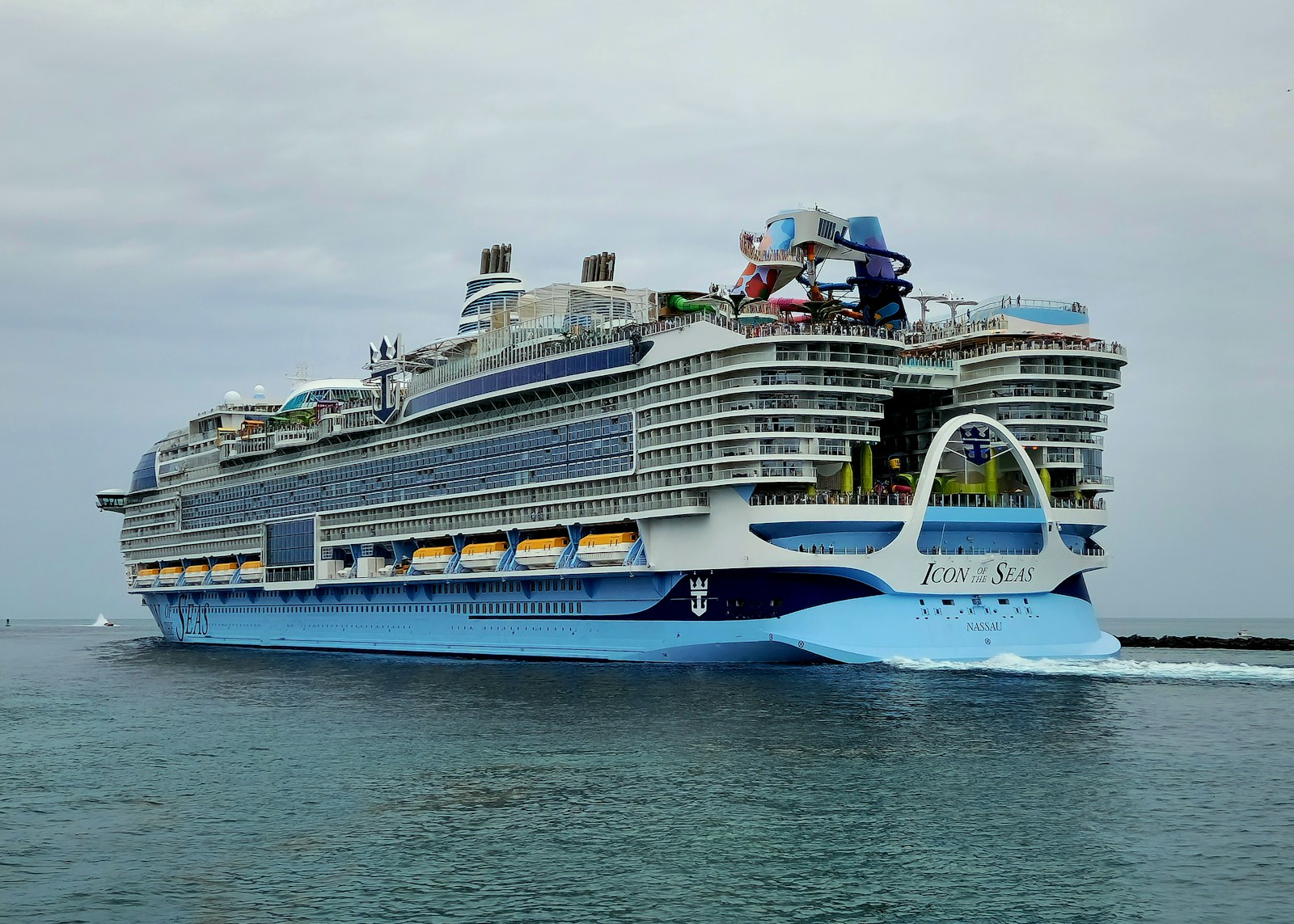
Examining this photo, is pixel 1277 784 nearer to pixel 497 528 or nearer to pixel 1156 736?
pixel 1156 736

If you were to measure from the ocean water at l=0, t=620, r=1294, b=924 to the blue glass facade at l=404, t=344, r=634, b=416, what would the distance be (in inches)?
822

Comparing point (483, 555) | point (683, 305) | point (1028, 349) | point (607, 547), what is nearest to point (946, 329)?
point (1028, 349)

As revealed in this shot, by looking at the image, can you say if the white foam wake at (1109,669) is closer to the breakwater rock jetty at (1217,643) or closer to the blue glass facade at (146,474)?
the breakwater rock jetty at (1217,643)

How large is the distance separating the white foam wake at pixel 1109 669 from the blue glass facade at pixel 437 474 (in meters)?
20.5

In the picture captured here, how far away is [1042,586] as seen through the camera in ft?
213

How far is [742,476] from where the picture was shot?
209 ft

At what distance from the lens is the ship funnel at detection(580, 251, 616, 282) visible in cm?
8975

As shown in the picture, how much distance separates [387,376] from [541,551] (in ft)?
95.3

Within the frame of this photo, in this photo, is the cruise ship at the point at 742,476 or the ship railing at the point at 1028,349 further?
the ship railing at the point at 1028,349

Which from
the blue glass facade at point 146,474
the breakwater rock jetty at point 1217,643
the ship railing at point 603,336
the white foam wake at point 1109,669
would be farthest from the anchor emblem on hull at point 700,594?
the blue glass facade at point 146,474

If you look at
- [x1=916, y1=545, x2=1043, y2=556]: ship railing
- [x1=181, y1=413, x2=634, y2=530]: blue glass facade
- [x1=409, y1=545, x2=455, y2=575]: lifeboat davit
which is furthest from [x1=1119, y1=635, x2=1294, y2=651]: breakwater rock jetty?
[x1=409, y1=545, x2=455, y2=575]: lifeboat davit

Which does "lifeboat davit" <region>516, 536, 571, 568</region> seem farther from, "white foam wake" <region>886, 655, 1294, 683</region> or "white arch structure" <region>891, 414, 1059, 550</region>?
"white foam wake" <region>886, 655, 1294, 683</region>

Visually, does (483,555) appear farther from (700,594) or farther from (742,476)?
(742,476)

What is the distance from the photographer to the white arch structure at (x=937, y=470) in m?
61.6
